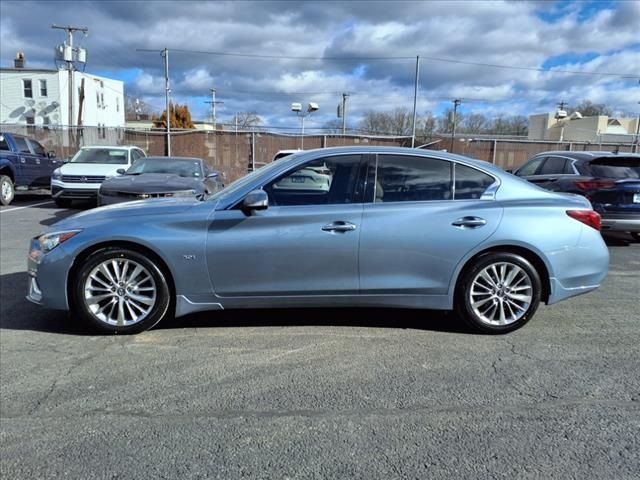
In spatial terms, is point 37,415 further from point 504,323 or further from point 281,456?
point 504,323

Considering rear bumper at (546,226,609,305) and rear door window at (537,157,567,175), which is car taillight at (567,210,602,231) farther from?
rear door window at (537,157,567,175)

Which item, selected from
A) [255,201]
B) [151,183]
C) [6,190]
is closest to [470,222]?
[255,201]

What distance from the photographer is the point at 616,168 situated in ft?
26.9

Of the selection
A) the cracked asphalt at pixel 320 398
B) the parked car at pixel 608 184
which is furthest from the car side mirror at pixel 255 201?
the parked car at pixel 608 184

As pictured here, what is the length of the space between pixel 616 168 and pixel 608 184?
1.46 feet

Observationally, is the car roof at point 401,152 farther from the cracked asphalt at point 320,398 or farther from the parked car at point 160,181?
the parked car at point 160,181

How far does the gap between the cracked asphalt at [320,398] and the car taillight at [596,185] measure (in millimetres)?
3783

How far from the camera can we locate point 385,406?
3.12 meters

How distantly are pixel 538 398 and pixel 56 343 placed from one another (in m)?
3.66

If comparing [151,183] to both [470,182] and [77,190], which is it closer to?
[77,190]

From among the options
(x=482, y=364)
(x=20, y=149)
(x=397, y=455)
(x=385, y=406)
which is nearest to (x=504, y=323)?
(x=482, y=364)

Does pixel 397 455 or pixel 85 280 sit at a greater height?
pixel 85 280

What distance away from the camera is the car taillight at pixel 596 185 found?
7985mm

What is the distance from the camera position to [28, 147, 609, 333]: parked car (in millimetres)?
4090
